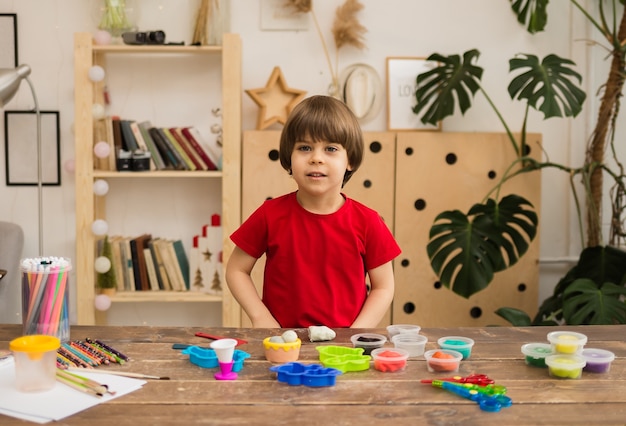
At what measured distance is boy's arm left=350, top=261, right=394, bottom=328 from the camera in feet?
6.62

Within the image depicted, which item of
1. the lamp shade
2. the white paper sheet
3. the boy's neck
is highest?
the lamp shade

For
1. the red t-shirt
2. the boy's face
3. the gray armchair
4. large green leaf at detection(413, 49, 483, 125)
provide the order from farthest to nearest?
large green leaf at detection(413, 49, 483, 125)
the gray armchair
the red t-shirt
the boy's face

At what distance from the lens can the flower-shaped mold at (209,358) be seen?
144 cm

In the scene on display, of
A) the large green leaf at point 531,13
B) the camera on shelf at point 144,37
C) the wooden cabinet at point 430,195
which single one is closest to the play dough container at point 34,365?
the wooden cabinet at point 430,195

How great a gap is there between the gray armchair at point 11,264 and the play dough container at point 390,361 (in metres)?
2.32

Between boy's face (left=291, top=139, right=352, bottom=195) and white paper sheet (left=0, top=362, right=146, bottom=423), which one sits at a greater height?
boy's face (left=291, top=139, right=352, bottom=195)

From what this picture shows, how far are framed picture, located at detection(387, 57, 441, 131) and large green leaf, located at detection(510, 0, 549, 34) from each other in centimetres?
46

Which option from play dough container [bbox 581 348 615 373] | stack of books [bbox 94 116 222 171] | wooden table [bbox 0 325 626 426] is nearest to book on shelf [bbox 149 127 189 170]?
stack of books [bbox 94 116 222 171]

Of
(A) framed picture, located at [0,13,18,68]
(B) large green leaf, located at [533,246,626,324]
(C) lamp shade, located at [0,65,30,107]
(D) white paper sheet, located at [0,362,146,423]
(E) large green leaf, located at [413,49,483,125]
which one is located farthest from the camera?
(A) framed picture, located at [0,13,18,68]

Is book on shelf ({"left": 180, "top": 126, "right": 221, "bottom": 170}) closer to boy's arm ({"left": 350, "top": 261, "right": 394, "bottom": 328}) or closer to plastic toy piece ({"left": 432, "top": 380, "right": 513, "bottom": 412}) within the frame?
boy's arm ({"left": 350, "top": 261, "right": 394, "bottom": 328})

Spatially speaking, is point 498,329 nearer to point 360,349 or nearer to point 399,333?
point 399,333

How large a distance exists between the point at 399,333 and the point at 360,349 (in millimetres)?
187

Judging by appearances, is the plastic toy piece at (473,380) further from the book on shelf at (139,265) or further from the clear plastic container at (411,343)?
the book on shelf at (139,265)

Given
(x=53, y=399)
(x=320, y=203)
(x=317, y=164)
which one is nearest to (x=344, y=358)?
(x=53, y=399)
